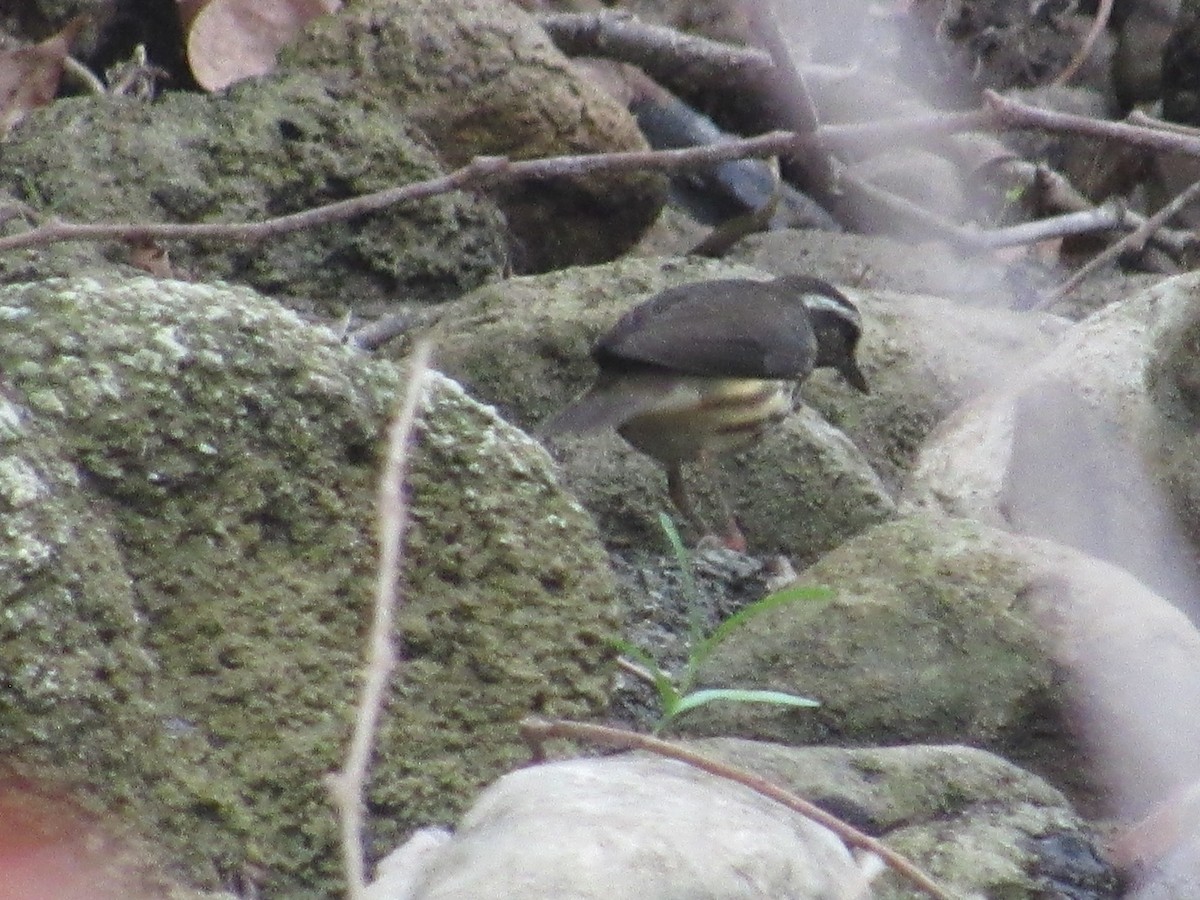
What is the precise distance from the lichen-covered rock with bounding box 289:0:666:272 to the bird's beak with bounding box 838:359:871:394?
1.21 metres

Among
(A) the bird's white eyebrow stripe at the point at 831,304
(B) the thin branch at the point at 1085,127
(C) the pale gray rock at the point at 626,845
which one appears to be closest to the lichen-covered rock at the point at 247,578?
(C) the pale gray rock at the point at 626,845

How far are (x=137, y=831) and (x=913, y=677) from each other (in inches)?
61.4

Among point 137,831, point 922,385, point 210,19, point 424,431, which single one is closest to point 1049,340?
point 922,385

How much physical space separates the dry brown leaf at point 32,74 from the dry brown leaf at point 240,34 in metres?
0.52

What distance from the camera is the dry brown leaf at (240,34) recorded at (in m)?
7.13

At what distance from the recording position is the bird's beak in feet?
20.6

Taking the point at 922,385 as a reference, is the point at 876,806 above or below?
above

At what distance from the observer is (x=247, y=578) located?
3486 mm

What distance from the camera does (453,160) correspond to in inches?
274

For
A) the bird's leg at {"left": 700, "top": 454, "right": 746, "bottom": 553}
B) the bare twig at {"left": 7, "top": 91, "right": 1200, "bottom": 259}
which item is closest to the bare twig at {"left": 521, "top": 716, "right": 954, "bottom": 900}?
the bare twig at {"left": 7, "top": 91, "right": 1200, "bottom": 259}

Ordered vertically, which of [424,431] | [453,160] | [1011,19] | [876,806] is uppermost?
[424,431]

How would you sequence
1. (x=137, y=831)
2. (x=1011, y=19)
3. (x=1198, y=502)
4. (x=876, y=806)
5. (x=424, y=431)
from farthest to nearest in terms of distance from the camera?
(x=1011, y=19)
(x=1198, y=502)
(x=424, y=431)
(x=876, y=806)
(x=137, y=831)

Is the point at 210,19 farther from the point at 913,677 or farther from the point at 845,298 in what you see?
the point at 913,677

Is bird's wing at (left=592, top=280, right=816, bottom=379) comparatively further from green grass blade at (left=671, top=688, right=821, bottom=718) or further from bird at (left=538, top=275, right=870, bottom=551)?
green grass blade at (left=671, top=688, right=821, bottom=718)
